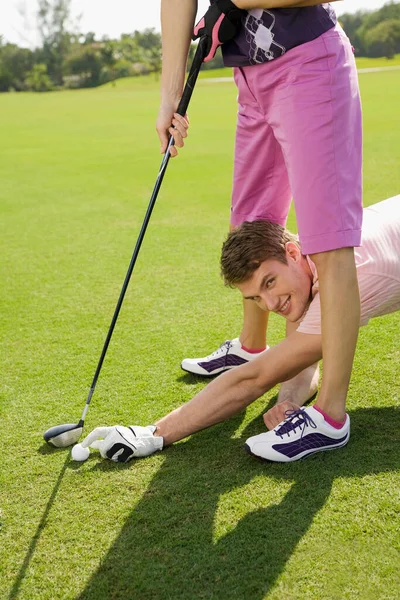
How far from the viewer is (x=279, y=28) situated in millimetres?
2266

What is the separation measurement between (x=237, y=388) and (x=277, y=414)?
168 millimetres

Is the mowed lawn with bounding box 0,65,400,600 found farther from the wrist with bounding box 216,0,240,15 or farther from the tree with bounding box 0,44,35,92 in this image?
the tree with bounding box 0,44,35,92

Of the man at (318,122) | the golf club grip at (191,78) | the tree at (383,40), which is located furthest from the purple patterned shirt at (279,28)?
the tree at (383,40)

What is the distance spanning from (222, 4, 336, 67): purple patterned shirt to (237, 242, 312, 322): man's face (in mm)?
626

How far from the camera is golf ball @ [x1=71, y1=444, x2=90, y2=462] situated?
7.89 feet

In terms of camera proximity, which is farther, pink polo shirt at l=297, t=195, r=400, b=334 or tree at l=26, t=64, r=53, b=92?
tree at l=26, t=64, r=53, b=92

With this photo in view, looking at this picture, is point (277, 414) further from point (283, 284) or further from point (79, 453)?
point (79, 453)

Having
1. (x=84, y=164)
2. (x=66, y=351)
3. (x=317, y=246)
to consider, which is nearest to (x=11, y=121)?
(x=84, y=164)

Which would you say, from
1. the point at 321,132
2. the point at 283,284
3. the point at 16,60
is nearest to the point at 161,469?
the point at 283,284

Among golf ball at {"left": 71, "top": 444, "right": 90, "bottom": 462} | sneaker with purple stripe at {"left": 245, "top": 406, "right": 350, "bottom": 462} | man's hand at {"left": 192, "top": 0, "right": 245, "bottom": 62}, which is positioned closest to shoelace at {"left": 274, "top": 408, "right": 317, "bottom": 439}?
sneaker with purple stripe at {"left": 245, "top": 406, "right": 350, "bottom": 462}

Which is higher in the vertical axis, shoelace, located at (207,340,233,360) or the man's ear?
the man's ear

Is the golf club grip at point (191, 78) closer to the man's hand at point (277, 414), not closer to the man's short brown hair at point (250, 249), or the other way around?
the man's short brown hair at point (250, 249)

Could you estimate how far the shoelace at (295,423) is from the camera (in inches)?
92.1

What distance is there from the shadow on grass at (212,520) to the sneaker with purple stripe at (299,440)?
0.03m
